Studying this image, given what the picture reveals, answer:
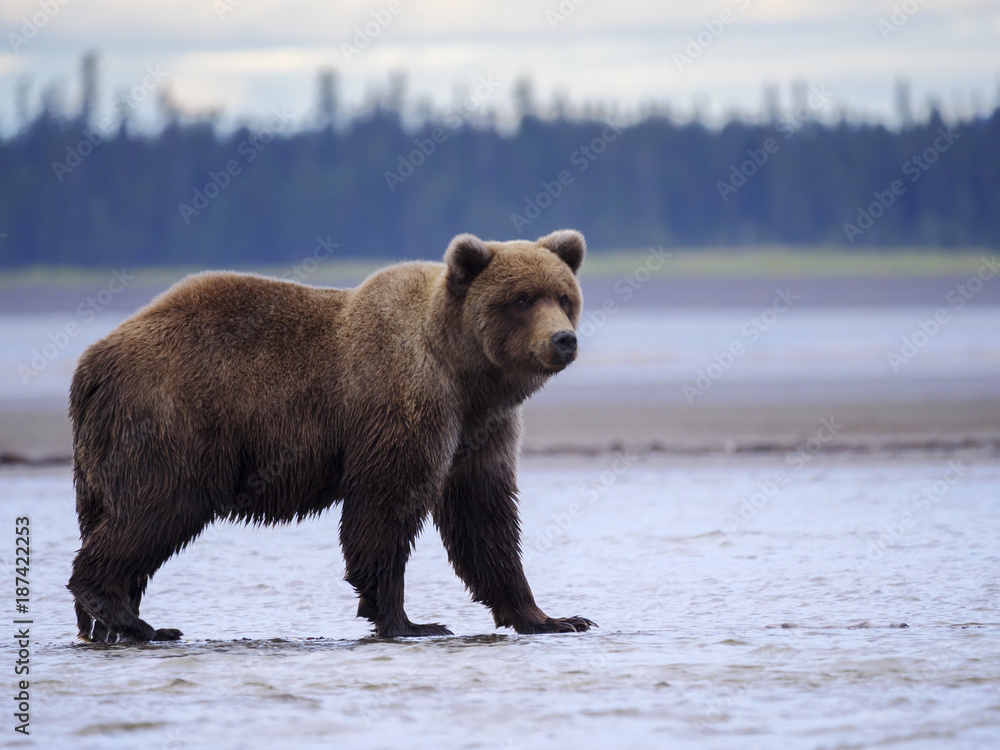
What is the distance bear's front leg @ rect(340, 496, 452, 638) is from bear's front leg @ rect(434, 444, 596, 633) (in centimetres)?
36

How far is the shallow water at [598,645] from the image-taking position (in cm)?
463

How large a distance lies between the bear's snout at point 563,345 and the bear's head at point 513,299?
0.06ft

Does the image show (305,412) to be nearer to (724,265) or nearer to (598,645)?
(598,645)

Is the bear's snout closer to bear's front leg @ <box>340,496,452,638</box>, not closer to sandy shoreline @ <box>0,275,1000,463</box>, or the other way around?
bear's front leg @ <box>340,496,452,638</box>

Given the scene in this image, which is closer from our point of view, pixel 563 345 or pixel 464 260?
pixel 563 345

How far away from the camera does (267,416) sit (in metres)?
6.16

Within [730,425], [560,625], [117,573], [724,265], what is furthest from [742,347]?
[724,265]

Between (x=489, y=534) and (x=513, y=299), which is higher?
(x=513, y=299)

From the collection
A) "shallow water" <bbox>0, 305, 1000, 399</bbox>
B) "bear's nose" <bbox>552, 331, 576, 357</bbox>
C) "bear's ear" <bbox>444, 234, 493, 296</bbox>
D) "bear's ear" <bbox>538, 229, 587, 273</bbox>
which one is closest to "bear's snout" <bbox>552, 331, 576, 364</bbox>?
"bear's nose" <bbox>552, 331, 576, 357</bbox>

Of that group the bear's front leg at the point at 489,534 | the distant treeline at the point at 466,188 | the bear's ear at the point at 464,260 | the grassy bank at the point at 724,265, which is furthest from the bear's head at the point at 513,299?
the distant treeline at the point at 466,188

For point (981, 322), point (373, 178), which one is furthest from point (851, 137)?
point (981, 322)

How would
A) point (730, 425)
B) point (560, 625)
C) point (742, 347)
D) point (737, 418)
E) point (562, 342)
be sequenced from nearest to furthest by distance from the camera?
1. point (562, 342)
2. point (560, 625)
3. point (730, 425)
4. point (737, 418)
5. point (742, 347)

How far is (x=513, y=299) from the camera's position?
6113mm

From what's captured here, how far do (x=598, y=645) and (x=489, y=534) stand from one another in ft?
3.07
